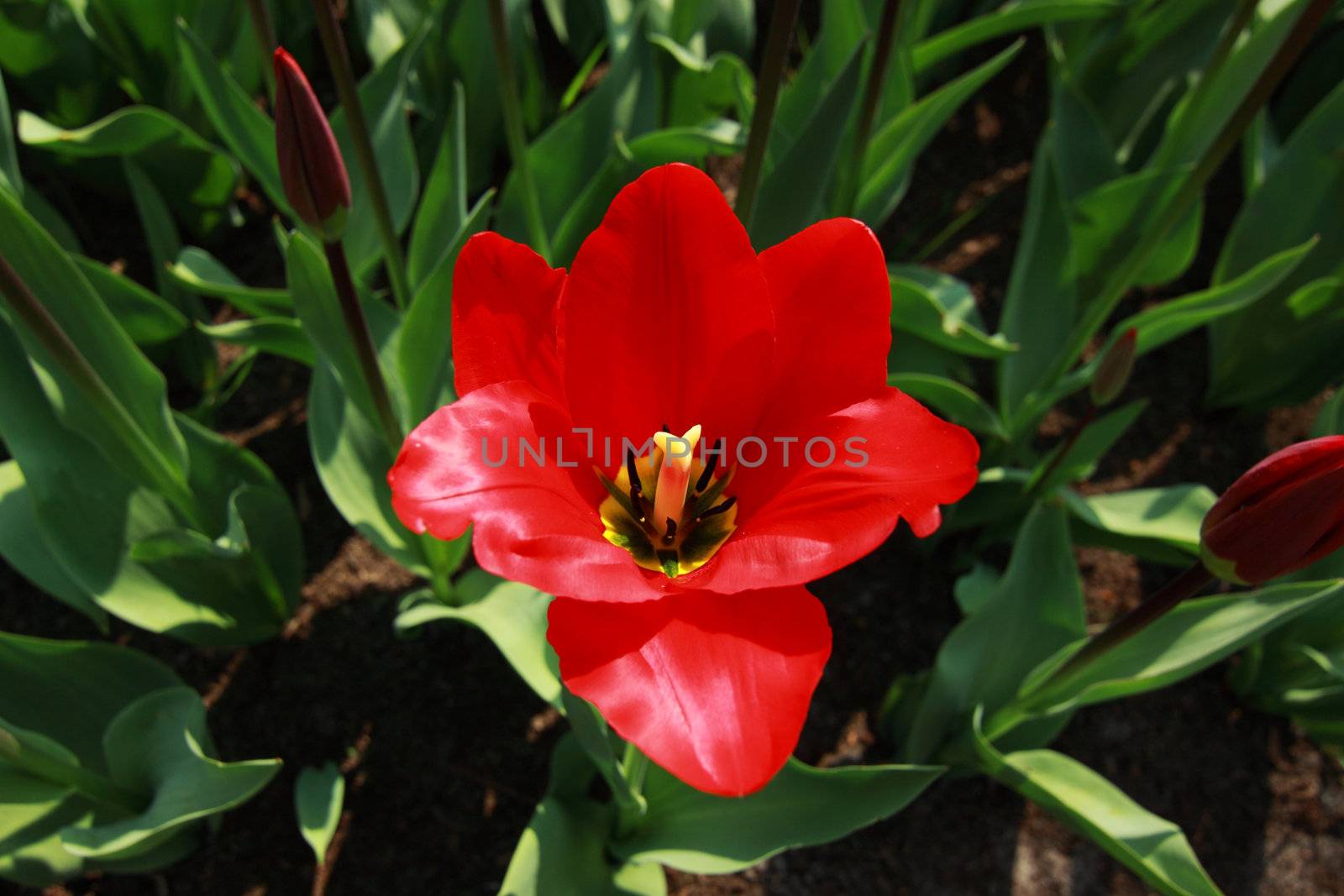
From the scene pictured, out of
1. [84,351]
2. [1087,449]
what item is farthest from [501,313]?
[1087,449]

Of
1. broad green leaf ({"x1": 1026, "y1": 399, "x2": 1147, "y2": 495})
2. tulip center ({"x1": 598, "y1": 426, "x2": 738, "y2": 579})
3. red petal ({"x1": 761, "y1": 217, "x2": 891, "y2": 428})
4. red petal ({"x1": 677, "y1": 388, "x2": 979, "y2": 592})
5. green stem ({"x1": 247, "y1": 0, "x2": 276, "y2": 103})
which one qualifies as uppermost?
green stem ({"x1": 247, "y1": 0, "x2": 276, "y2": 103})

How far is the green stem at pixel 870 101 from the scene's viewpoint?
1559mm

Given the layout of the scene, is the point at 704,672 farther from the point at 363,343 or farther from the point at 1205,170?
the point at 1205,170

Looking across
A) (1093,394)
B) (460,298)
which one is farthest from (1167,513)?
(460,298)

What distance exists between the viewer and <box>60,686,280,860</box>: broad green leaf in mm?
1275

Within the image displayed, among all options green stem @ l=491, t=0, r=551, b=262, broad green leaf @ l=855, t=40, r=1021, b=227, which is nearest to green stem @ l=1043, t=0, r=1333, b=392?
broad green leaf @ l=855, t=40, r=1021, b=227

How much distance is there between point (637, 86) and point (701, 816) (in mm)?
1391

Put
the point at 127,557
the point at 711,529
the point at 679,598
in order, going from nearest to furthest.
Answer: the point at 679,598
the point at 711,529
the point at 127,557

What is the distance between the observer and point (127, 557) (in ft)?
5.14

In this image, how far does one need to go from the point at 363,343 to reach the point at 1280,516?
1.06 meters

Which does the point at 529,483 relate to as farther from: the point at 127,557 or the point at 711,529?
the point at 127,557

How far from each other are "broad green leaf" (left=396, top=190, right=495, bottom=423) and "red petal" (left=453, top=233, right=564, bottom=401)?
0.51 meters

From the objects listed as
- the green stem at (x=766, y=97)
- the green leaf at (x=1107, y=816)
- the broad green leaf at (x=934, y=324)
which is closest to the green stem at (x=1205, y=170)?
the broad green leaf at (x=934, y=324)

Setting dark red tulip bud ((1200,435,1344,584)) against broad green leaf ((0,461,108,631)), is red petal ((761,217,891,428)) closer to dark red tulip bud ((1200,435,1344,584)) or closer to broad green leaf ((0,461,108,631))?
dark red tulip bud ((1200,435,1344,584))
